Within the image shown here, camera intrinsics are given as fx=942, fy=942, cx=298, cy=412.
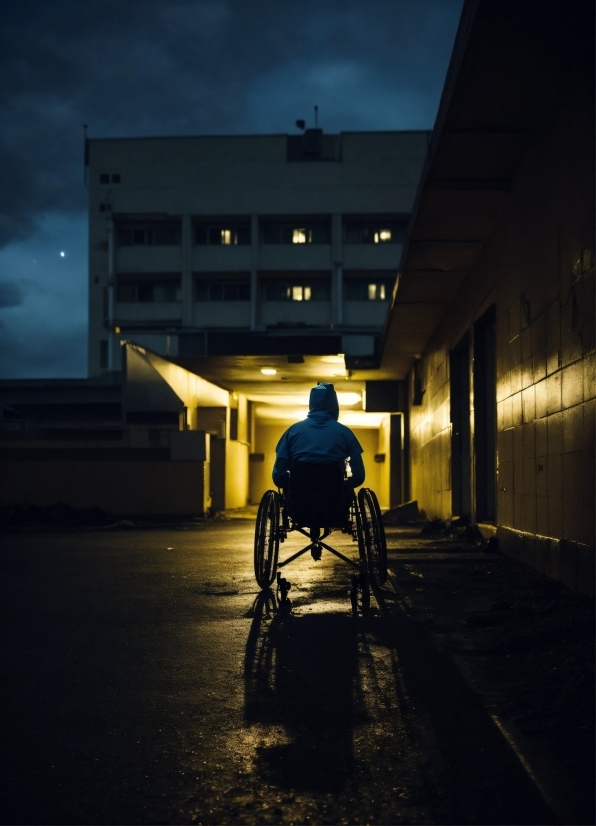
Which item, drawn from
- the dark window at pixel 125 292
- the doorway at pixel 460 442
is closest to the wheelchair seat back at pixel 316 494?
the doorway at pixel 460 442

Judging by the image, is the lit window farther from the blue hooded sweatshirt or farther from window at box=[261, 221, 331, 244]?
the blue hooded sweatshirt

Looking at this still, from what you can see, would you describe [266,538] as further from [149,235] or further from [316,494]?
[149,235]

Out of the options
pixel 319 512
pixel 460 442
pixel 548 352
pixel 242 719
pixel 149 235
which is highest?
pixel 149 235

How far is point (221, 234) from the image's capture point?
46219mm

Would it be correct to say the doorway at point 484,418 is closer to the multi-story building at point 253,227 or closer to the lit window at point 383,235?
the multi-story building at point 253,227

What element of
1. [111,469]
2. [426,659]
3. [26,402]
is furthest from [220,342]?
[26,402]

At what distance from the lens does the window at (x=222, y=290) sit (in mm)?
46062

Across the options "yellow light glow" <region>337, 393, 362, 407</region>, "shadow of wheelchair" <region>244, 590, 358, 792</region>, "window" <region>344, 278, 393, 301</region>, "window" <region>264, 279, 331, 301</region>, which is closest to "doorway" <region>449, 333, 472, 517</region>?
"shadow of wheelchair" <region>244, 590, 358, 792</region>

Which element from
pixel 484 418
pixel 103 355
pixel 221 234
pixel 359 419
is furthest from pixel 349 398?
pixel 103 355

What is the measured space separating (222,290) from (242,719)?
143 feet

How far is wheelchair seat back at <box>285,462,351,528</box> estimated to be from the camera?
610 centimetres

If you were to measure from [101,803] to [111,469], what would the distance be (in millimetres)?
14498

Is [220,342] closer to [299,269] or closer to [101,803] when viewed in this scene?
[101,803]

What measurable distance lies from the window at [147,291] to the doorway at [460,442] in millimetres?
34963
